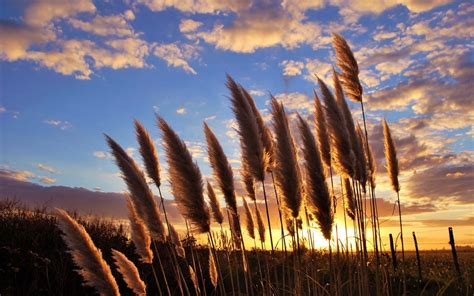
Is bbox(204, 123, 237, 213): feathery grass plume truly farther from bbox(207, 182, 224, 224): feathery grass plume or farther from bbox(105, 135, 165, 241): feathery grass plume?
bbox(207, 182, 224, 224): feathery grass plume

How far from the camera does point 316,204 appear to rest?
3.29 metres

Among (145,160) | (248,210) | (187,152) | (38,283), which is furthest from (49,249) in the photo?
(187,152)

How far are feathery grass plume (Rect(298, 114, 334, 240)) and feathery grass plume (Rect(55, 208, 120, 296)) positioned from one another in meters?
1.56

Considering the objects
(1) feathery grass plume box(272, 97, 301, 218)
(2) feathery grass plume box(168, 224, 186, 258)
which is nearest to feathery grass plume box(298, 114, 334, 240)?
(1) feathery grass plume box(272, 97, 301, 218)

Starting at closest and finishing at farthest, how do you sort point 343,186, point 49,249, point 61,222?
point 61,222, point 343,186, point 49,249

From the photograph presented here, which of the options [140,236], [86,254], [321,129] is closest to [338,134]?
[321,129]

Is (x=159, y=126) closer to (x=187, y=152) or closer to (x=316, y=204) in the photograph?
(x=187, y=152)

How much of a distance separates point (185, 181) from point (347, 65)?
7.09 ft

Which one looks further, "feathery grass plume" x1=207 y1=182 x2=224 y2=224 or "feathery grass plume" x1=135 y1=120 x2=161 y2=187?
"feathery grass plume" x1=207 y1=182 x2=224 y2=224

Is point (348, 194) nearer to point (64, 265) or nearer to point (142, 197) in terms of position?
point (142, 197)

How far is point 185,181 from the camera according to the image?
312 cm

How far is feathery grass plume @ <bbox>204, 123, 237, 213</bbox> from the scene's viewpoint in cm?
342

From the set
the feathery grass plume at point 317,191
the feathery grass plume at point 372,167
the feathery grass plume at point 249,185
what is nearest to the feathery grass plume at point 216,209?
the feathery grass plume at point 249,185

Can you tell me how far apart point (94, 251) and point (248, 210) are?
329 centimetres
